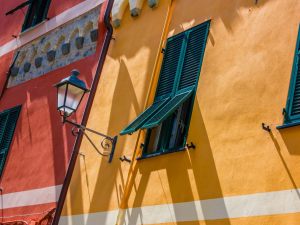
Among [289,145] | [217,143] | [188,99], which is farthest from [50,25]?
[289,145]

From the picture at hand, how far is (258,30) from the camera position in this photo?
5.97m

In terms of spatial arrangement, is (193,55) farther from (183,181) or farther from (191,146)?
(183,181)

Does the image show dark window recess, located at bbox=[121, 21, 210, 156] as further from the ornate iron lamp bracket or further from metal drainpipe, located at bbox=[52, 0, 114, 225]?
metal drainpipe, located at bbox=[52, 0, 114, 225]

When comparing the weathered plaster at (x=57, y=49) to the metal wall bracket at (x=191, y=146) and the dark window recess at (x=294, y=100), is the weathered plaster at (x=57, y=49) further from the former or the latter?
the dark window recess at (x=294, y=100)

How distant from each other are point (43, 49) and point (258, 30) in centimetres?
486

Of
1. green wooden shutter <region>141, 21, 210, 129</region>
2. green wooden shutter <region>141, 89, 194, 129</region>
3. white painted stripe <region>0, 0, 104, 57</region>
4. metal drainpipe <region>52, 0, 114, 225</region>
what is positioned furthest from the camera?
white painted stripe <region>0, 0, 104, 57</region>

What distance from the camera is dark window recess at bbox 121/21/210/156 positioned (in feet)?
20.5

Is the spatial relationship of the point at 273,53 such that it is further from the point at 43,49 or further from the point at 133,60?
the point at 43,49

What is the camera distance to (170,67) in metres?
6.96

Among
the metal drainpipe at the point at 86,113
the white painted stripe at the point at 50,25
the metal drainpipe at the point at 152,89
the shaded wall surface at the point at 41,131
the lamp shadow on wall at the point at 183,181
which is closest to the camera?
the lamp shadow on wall at the point at 183,181

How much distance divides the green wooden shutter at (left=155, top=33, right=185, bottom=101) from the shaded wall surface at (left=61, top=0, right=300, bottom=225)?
0.58 ft

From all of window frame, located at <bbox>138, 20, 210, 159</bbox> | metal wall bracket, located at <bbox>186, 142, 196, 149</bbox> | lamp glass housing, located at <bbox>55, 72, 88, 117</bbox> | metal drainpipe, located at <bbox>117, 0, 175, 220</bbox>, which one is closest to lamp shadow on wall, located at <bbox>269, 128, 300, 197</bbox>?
metal wall bracket, located at <bbox>186, 142, 196, 149</bbox>

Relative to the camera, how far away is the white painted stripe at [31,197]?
7.77 meters

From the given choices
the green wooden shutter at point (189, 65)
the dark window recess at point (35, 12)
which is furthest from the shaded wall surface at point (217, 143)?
the dark window recess at point (35, 12)
